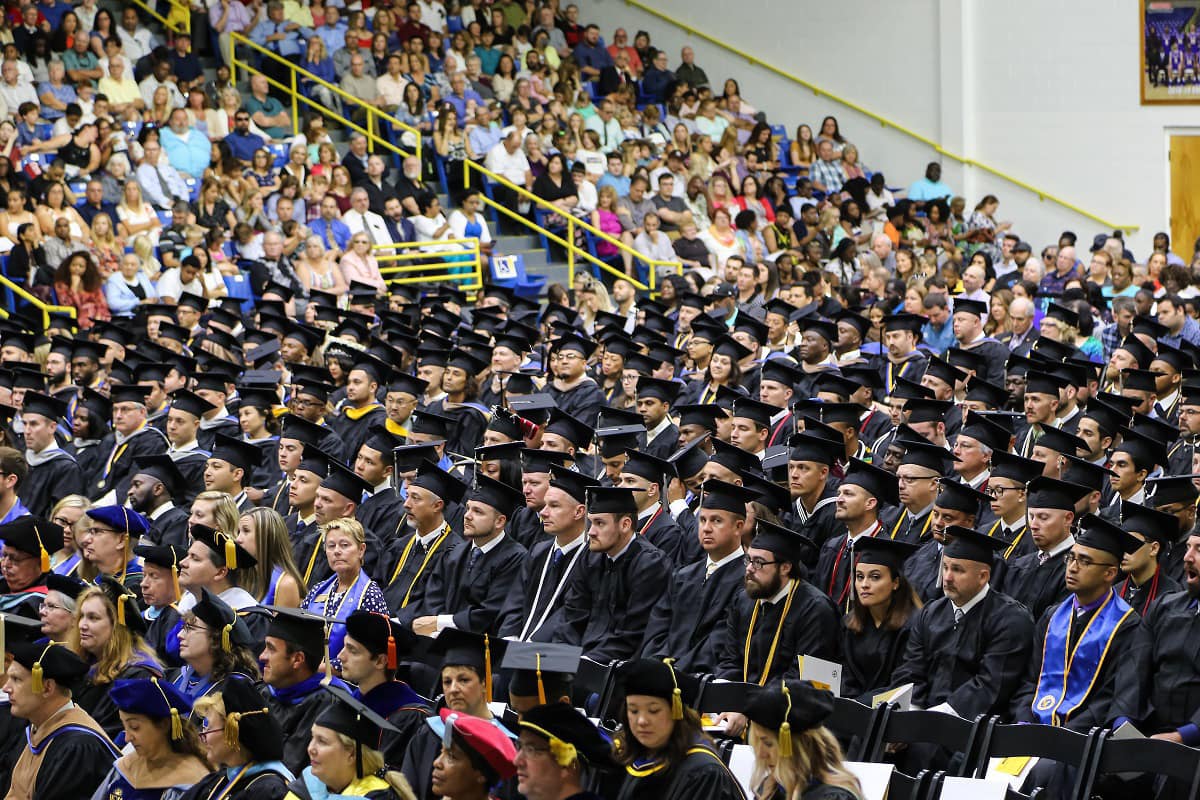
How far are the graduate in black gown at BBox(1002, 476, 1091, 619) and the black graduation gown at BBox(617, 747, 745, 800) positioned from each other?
272cm

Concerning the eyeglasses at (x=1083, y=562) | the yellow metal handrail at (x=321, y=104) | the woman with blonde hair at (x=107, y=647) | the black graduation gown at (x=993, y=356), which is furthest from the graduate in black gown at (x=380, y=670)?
the yellow metal handrail at (x=321, y=104)

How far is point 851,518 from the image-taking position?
786 centimetres

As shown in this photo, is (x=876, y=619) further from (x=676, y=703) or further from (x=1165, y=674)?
(x=676, y=703)

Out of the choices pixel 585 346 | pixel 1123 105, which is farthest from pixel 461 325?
pixel 1123 105

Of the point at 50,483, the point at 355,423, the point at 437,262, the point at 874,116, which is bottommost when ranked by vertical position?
the point at 50,483

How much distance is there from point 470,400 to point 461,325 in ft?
7.48

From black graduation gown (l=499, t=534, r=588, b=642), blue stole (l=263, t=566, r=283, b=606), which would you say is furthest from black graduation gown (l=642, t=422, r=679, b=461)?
blue stole (l=263, t=566, r=283, b=606)

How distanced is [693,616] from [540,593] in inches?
36.9

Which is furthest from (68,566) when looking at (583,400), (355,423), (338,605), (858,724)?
(858,724)

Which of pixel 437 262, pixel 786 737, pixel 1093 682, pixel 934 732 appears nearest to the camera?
pixel 786 737

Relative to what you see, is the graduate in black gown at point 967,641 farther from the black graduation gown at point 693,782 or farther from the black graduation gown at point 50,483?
the black graduation gown at point 50,483

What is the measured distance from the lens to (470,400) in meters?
11.9

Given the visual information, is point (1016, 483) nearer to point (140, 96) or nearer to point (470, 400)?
point (470, 400)

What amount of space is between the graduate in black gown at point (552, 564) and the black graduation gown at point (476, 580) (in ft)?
0.29
